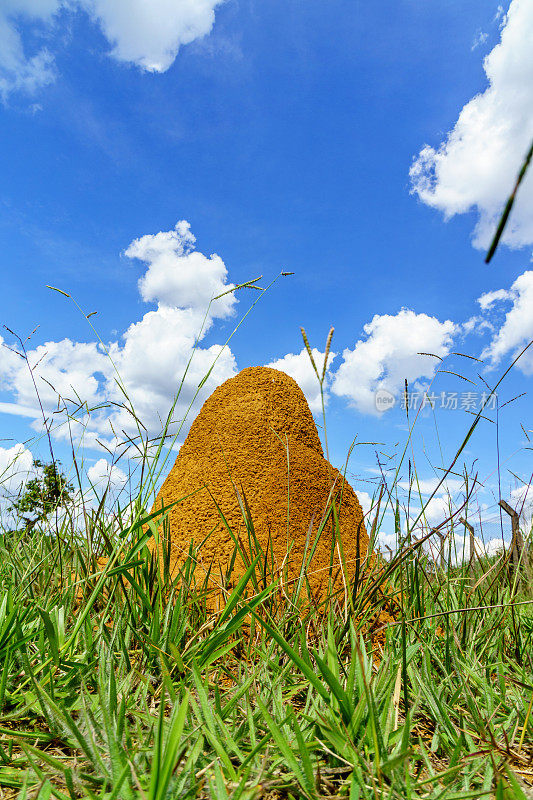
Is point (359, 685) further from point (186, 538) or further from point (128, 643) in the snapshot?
point (186, 538)

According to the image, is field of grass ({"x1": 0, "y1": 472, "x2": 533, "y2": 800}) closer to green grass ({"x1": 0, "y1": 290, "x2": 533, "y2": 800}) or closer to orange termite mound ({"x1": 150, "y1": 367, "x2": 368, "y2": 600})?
green grass ({"x1": 0, "y1": 290, "x2": 533, "y2": 800})

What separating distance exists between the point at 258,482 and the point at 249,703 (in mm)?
1515

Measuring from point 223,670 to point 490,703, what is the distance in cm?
89

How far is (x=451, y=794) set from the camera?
1.18 metres

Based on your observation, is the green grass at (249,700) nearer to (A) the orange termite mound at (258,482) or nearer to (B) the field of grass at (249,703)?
(B) the field of grass at (249,703)

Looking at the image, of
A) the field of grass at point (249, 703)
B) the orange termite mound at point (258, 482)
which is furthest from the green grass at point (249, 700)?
the orange termite mound at point (258, 482)

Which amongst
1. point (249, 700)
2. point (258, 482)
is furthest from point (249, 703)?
point (258, 482)

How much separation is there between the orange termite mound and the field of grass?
1.30ft

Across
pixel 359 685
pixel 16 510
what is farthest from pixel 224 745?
pixel 16 510

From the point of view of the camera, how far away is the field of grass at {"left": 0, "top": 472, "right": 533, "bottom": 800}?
119 centimetres

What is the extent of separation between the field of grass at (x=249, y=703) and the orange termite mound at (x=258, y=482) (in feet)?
1.30

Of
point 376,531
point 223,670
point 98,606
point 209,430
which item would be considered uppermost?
point 209,430

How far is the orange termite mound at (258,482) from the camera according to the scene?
2.81 meters

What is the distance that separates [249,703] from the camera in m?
1.55
